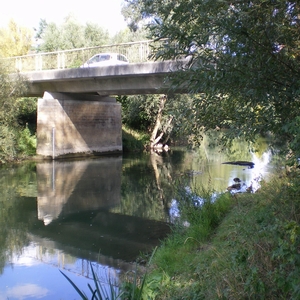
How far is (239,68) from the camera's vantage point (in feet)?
13.6

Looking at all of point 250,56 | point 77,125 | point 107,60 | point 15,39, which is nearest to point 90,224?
point 250,56

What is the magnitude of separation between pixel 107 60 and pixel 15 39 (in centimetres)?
2841

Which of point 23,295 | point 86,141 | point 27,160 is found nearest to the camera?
point 23,295

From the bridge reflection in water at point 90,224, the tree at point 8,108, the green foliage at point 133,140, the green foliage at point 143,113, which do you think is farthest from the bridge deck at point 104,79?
the green foliage at point 133,140

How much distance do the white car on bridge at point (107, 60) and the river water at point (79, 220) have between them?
534 cm

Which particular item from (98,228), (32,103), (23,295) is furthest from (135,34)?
(23,295)

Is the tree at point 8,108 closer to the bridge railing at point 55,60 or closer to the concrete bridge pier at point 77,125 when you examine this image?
the bridge railing at point 55,60

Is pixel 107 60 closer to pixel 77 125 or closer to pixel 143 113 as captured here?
pixel 77 125

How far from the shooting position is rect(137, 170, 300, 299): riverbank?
3.20 meters

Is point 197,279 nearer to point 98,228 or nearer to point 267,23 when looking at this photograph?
point 267,23

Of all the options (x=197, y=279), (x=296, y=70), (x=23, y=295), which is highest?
(x=296, y=70)

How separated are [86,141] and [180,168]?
26.1 feet

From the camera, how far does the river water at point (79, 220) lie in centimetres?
658

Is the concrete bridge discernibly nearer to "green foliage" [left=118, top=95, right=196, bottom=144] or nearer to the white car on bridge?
the white car on bridge
